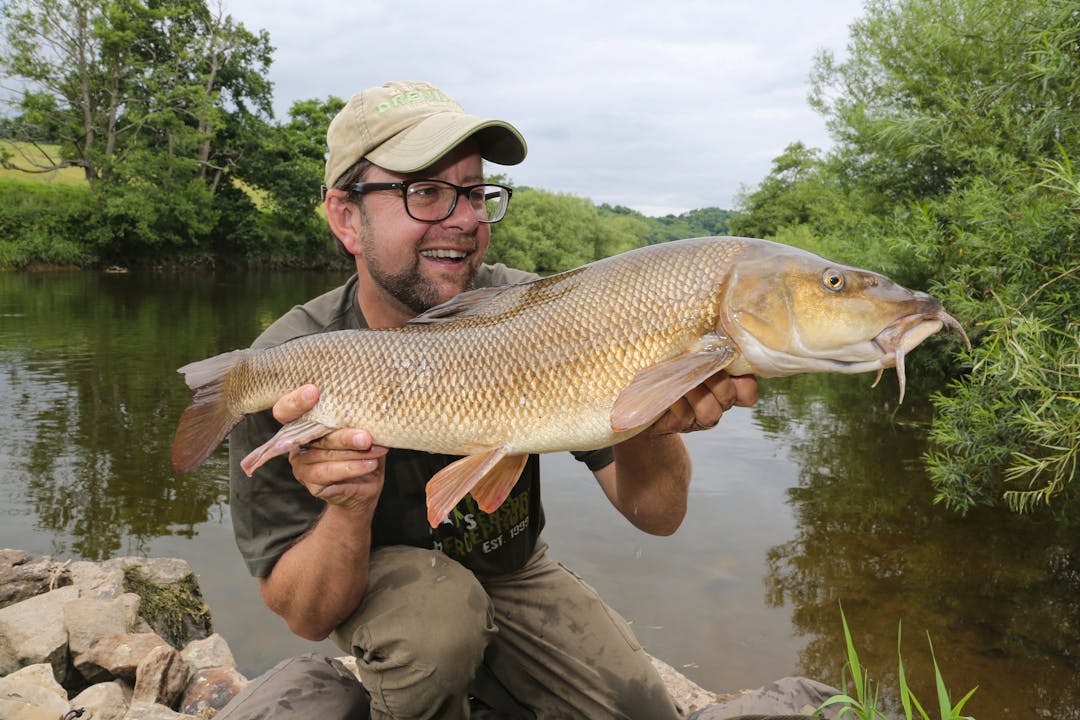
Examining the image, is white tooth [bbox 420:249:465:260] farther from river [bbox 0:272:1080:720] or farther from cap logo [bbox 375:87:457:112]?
river [bbox 0:272:1080:720]

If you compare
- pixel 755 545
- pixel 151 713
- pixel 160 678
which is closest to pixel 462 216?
pixel 151 713

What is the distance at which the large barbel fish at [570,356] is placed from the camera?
1.85m

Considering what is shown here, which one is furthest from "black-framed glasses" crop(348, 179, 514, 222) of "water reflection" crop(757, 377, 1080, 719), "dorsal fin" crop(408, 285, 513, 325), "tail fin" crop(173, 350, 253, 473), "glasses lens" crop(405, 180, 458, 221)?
"water reflection" crop(757, 377, 1080, 719)

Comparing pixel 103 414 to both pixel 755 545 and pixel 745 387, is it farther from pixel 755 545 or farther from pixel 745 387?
pixel 745 387

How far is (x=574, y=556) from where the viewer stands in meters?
5.75

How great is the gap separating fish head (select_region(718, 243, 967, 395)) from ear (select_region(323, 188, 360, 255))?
150 cm

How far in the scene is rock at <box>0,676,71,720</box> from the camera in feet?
8.87

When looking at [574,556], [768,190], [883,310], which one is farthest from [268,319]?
[768,190]

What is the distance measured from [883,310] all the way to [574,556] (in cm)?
432

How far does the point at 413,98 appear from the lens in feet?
9.11

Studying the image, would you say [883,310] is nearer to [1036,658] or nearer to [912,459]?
[1036,658]

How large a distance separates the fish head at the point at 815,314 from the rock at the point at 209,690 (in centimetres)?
276

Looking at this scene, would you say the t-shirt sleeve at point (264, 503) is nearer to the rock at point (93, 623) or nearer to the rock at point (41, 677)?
the rock at point (41, 677)

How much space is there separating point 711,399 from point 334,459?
1105mm
